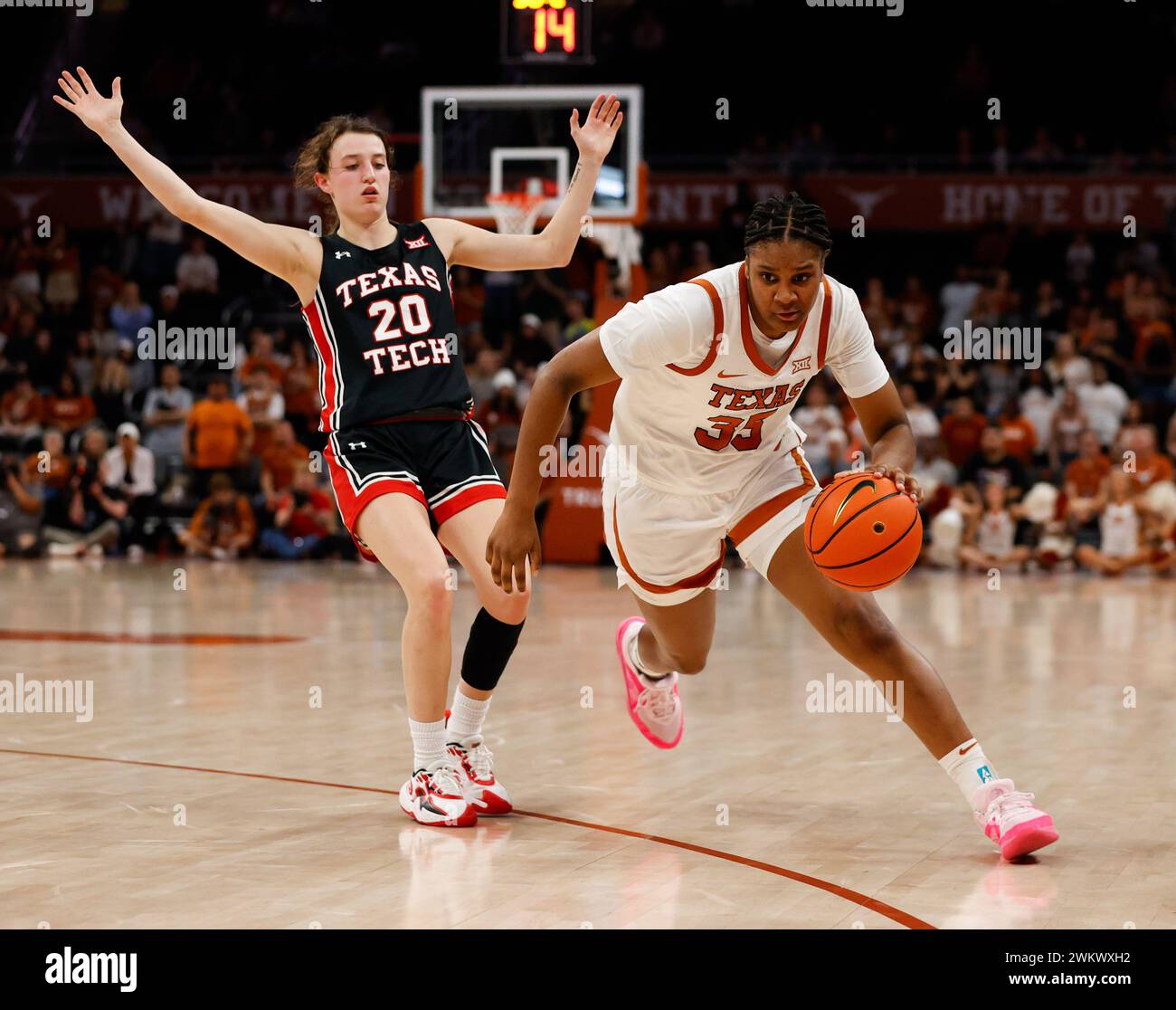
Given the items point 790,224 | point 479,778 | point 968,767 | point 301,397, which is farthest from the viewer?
point 301,397

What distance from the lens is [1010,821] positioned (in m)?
4.57

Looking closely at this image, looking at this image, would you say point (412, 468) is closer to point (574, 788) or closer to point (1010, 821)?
point (574, 788)

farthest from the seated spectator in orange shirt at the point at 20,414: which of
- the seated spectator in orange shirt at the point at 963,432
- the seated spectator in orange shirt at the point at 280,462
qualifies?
the seated spectator in orange shirt at the point at 963,432

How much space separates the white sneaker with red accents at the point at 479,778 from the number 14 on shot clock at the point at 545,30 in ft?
26.4

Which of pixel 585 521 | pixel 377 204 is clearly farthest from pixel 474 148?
pixel 377 204

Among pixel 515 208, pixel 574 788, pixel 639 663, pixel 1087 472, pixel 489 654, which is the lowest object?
pixel 574 788

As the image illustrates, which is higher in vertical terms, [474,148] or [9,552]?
[474,148]

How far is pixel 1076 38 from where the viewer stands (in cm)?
2142

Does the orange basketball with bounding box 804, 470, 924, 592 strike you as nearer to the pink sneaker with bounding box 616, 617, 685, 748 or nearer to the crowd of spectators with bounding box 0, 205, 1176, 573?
the pink sneaker with bounding box 616, 617, 685, 748

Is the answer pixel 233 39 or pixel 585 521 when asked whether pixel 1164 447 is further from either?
pixel 233 39

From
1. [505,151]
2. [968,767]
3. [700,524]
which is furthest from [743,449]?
[505,151]

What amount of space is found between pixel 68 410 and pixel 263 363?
230 centimetres

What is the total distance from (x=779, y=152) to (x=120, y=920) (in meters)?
17.6

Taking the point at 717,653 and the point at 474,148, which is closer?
the point at 717,653
